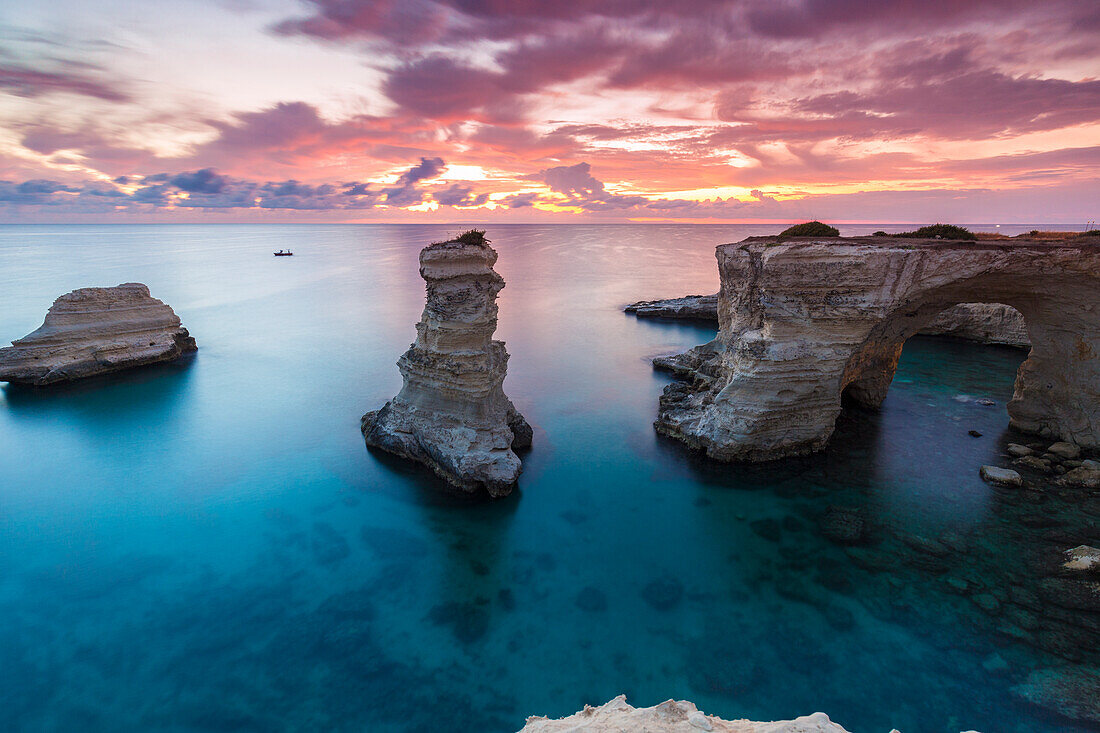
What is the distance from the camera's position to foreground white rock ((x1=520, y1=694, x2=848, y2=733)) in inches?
243

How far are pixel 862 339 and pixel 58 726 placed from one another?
25713mm

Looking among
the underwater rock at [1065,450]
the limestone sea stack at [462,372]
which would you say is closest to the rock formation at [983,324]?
the underwater rock at [1065,450]

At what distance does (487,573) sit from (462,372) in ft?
25.2

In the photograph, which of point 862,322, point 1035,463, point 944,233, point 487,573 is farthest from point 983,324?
point 487,573

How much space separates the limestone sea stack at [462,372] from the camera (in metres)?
18.6

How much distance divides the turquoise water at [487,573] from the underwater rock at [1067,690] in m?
0.31

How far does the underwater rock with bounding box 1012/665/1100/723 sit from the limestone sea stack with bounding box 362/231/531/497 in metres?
14.7

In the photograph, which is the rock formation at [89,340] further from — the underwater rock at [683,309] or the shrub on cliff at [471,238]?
the underwater rock at [683,309]

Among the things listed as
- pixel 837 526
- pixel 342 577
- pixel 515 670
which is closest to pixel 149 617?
pixel 342 577

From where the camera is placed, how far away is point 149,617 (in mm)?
13164

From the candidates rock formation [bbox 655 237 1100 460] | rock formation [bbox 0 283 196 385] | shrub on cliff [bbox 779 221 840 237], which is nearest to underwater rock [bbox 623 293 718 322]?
shrub on cliff [bbox 779 221 840 237]

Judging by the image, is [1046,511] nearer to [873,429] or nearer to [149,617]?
→ [873,429]

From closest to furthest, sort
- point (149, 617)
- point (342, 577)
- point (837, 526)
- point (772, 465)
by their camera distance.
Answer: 1. point (149, 617)
2. point (342, 577)
3. point (837, 526)
4. point (772, 465)

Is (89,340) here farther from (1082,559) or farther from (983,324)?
(983,324)
